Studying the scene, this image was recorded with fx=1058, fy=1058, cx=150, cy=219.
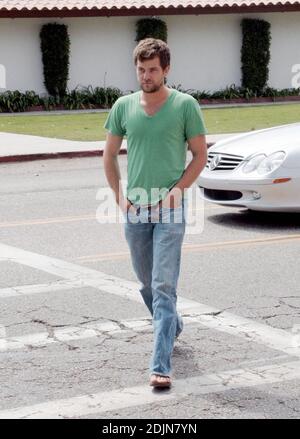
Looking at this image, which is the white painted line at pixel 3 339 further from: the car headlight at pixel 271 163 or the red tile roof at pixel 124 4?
the red tile roof at pixel 124 4

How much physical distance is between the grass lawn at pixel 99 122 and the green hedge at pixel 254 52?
3195 millimetres

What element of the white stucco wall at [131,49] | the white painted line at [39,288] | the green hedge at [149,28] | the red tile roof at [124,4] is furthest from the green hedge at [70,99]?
the white painted line at [39,288]

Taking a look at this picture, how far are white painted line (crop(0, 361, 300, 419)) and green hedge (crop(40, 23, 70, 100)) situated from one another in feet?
79.7

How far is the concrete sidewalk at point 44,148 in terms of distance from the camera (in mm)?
18281

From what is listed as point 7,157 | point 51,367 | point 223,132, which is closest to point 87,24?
point 223,132

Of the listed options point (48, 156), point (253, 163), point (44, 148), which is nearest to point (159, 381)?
point (253, 163)

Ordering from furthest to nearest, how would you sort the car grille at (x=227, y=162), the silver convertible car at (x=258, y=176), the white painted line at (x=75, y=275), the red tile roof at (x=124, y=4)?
the red tile roof at (x=124, y=4) < the car grille at (x=227, y=162) < the silver convertible car at (x=258, y=176) < the white painted line at (x=75, y=275)

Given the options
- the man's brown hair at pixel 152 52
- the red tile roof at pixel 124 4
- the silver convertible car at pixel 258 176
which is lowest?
the silver convertible car at pixel 258 176

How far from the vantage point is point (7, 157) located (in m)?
18.0

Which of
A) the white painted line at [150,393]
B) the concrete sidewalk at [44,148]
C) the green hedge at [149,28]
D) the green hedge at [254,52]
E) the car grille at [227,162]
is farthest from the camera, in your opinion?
the green hedge at [254,52]

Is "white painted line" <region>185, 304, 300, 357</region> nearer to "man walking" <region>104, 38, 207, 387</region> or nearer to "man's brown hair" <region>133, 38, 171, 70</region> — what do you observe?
"man walking" <region>104, 38, 207, 387</region>

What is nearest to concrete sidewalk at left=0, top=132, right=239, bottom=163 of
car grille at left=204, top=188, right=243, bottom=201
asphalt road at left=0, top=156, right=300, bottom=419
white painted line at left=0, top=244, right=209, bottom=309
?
asphalt road at left=0, top=156, right=300, bottom=419

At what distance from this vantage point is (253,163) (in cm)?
1076
